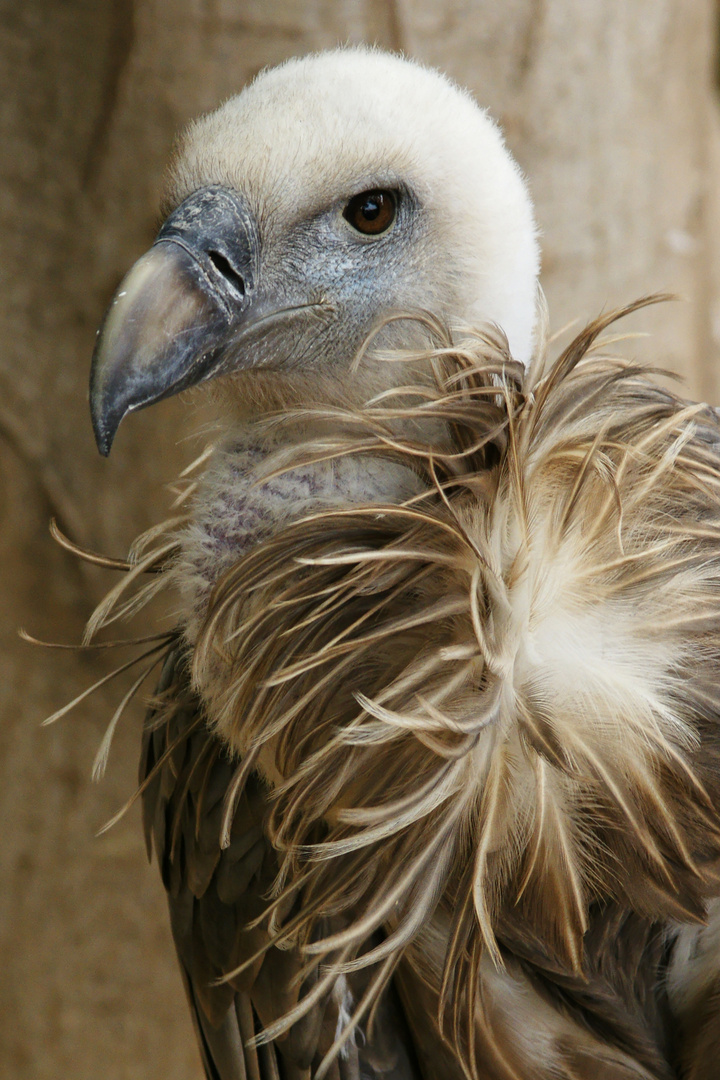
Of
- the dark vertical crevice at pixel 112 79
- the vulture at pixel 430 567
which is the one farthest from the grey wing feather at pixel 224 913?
the dark vertical crevice at pixel 112 79

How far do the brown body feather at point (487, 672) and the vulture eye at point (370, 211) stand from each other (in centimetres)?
10

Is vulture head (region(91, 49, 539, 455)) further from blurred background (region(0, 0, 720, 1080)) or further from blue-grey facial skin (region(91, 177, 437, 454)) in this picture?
blurred background (region(0, 0, 720, 1080))

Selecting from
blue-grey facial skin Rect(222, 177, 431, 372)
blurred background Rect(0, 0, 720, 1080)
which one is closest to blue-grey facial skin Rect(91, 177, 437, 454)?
blue-grey facial skin Rect(222, 177, 431, 372)

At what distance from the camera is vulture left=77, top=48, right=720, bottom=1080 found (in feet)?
2.13

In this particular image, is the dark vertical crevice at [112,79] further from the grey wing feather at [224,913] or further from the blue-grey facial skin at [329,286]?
the grey wing feather at [224,913]

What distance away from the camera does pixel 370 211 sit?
745 millimetres

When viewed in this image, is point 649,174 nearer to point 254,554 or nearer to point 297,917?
point 254,554

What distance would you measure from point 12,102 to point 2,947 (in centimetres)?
104

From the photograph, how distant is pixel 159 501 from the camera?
4.12 feet

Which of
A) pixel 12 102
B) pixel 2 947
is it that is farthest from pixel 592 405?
pixel 2 947

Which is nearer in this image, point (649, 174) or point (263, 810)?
point (263, 810)

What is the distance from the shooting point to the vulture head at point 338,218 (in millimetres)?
712

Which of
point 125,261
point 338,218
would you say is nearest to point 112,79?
point 125,261

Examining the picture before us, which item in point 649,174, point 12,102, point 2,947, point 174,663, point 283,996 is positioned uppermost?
point 12,102
